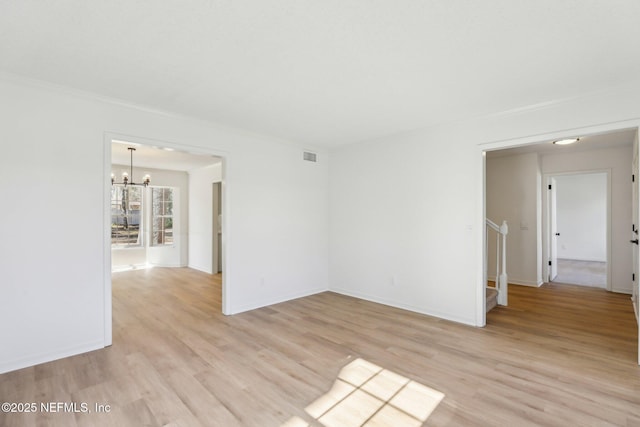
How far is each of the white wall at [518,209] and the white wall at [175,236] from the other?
281 inches

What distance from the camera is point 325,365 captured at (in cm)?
274

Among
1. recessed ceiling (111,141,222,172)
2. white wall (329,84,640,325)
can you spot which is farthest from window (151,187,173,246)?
white wall (329,84,640,325)

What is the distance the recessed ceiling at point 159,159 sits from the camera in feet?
17.9

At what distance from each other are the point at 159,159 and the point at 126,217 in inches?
96.1

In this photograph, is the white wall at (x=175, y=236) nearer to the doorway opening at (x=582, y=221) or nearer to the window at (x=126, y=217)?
the window at (x=126, y=217)

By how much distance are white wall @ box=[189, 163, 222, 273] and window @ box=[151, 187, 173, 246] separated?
1.88ft

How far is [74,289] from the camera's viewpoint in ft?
9.62

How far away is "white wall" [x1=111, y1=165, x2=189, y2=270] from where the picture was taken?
298 inches

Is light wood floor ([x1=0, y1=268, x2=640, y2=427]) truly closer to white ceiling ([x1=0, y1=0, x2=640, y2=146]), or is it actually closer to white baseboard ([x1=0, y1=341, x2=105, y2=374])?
white baseboard ([x1=0, y1=341, x2=105, y2=374])

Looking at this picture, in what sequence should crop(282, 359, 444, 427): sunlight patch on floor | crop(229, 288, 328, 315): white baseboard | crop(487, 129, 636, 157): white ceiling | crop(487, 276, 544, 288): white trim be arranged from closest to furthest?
crop(282, 359, 444, 427): sunlight patch on floor → crop(229, 288, 328, 315): white baseboard → crop(487, 129, 636, 157): white ceiling → crop(487, 276, 544, 288): white trim

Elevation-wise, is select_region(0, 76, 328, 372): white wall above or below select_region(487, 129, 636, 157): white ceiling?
below

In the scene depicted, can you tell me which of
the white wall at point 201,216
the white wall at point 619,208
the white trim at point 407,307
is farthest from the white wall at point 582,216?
the white wall at point 201,216

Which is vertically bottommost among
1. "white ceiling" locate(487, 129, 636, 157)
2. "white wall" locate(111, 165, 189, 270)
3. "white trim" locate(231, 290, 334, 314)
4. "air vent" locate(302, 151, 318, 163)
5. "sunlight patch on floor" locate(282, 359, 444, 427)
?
"sunlight patch on floor" locate(282, 359, 444, 427)

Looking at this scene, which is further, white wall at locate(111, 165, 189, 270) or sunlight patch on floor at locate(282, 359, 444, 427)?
white wall at locate(111, 165, 189, 270)
